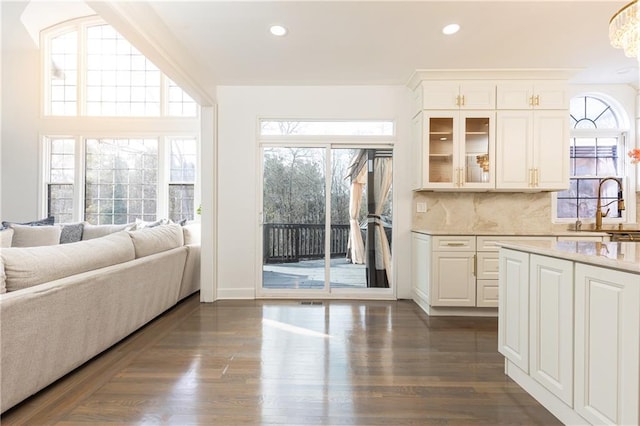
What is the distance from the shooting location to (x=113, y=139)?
200 inches

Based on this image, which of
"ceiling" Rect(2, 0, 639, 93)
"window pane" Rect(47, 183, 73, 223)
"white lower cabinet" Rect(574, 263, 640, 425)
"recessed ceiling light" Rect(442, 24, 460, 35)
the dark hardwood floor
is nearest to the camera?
"white lower cabinet" Rect(574, 263, 640, 425)

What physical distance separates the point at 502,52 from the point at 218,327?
395 cm

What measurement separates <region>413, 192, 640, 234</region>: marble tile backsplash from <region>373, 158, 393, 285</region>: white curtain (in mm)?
477

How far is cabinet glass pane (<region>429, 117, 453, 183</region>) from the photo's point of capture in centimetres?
A: 370

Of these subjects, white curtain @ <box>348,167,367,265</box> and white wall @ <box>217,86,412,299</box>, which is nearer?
white wall @ <box>217,86,412,299</box>

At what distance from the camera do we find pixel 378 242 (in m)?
4.18

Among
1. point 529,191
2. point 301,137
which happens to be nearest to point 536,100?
point 529,191

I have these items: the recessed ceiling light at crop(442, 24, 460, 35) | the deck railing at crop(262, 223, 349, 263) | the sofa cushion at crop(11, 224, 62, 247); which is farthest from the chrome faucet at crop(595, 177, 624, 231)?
the sofa cushion at crop(11, 224, 62, 247)

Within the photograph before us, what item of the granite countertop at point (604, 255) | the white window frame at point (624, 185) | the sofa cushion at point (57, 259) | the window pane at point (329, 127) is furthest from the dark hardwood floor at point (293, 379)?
the window pane at point (329, 127)

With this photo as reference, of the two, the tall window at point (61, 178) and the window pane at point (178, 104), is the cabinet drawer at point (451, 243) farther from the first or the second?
the tall window at point (61, 178)

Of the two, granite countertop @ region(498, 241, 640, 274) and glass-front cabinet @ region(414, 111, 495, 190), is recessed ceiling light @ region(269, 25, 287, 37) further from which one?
granite countertop @ region(498, 241, 640, 274)

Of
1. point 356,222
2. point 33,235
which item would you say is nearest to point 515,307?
point 356,222

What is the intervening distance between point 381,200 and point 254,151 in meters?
1.79

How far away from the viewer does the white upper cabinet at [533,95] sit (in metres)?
3.60
